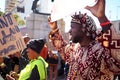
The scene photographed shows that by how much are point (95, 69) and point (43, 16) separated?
15.7 meters

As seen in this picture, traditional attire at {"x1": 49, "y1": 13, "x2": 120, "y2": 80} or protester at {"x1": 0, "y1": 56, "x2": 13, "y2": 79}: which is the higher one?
traditional attire at {"x1": 49, "y1": 13, "x2": 120, "y2": 80}

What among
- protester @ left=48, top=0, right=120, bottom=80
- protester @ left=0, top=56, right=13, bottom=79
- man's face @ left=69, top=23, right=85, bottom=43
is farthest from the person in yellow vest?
protester @ left=0, top=56, right=13, bottom=79

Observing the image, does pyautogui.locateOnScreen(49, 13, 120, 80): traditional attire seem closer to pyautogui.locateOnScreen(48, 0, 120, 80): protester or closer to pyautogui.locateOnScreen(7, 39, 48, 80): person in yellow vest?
pyautogui.locateOnScreen(48, 0, 120, 80): protester

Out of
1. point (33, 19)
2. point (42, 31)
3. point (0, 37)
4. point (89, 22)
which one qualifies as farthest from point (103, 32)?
point (33, 19)

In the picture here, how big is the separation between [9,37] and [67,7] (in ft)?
10.3

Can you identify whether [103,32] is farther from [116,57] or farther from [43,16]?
[43,16]

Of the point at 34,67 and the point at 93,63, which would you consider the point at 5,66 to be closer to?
the point at 34,67

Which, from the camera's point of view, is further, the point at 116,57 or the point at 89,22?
the point at 89,22

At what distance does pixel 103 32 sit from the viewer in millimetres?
3541

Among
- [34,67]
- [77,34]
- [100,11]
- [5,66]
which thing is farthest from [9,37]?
[100,11]

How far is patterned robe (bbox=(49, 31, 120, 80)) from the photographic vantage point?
11.2 ft

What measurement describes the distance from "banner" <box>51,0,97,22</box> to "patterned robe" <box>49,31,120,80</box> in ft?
1.43

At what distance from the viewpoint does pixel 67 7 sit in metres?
3.40

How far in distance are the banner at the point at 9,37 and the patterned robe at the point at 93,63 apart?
2.51 m
